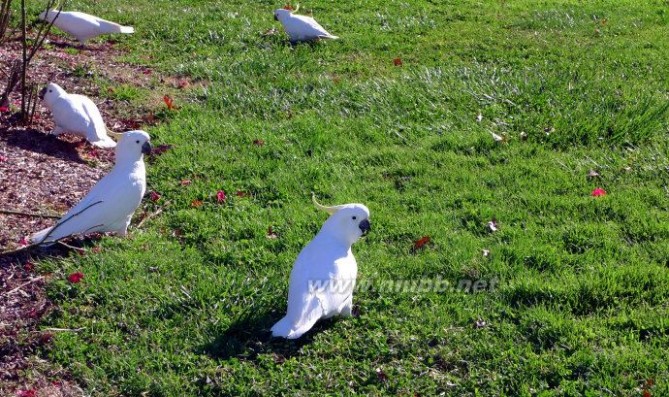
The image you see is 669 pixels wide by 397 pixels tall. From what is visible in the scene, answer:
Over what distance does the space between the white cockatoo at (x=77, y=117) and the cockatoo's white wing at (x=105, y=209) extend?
103 centimetres

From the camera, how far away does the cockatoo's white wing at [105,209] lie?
486cm

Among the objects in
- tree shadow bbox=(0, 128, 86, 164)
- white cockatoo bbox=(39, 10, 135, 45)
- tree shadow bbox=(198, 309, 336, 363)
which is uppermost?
white cockatoo bbox=(39, 10, 135, 45)

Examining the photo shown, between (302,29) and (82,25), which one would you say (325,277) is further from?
(82,25)

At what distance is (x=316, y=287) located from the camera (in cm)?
419

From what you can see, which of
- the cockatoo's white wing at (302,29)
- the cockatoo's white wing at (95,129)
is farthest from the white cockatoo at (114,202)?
the cockatoo's white wing at (302,29)

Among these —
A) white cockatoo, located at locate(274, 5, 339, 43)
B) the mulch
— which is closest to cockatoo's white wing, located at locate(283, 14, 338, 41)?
white cockatoo, located at locate(274, 5, 339, 43)

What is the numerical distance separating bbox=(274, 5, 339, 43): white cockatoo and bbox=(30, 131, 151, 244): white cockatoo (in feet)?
11.8

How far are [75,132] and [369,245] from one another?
2354 mm

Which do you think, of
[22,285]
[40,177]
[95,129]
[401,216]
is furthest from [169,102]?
[22,285]

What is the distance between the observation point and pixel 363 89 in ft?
24.4

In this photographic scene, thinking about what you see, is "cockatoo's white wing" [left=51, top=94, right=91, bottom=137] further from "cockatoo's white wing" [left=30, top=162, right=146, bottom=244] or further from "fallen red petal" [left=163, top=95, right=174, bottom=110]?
"cockatoo's white wing" [left=30, top=162, right=146, bottom=244]

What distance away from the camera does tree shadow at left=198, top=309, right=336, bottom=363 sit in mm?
4191

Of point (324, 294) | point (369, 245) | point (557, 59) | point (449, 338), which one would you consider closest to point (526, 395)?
point (449, 338)

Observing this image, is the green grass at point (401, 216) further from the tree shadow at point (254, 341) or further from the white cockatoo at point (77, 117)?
the white cockatoo at point (77, 117)
